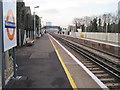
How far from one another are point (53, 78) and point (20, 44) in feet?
50.8

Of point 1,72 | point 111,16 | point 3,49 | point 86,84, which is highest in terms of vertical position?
point 111,16

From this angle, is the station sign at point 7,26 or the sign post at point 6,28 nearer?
the sign post at point 6,28

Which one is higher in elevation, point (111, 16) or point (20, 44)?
point (111, 16)

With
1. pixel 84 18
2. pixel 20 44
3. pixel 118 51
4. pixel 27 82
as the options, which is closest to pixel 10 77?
pixel 27 82

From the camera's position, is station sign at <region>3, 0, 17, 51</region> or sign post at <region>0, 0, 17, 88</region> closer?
sign post at <region>0, 0, 17, 88</region>

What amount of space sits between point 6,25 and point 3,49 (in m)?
0.80

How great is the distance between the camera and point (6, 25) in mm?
5730

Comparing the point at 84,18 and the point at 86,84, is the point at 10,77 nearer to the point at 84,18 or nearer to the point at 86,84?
the point at 86,84

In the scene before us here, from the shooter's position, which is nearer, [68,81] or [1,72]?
[1,72]

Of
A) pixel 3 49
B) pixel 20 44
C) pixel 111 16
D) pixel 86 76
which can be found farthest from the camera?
pixel 111 16

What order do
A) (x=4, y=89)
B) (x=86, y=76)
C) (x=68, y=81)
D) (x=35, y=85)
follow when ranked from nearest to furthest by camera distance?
(x=4, y=89) → (x=35, y=85) → (x=68, y=81) → (x=86, y=76)

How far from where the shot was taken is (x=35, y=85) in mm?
6371

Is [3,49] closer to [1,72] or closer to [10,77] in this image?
[1,72]

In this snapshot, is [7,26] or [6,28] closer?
[6,28]
